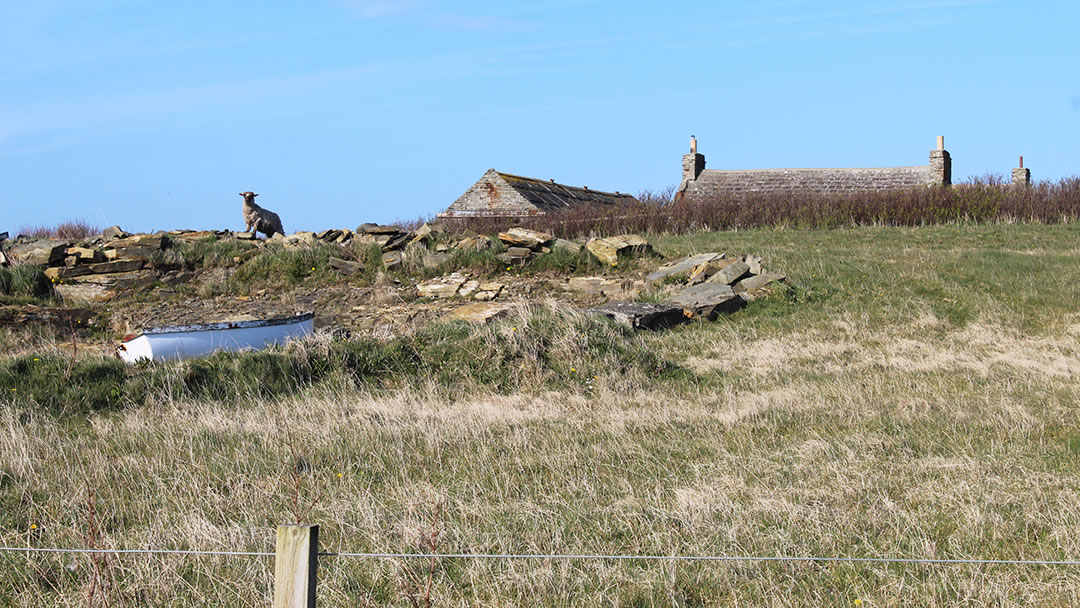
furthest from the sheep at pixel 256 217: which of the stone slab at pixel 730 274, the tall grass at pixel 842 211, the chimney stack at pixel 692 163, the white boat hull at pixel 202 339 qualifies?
the chimney stack at pixel 692 163

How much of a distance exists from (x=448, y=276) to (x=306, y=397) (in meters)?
7.83

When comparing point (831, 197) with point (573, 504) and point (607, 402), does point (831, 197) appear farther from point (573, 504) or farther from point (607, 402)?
point (573, 504)

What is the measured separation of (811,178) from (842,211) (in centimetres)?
1304

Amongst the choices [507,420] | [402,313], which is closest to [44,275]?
[402,313]

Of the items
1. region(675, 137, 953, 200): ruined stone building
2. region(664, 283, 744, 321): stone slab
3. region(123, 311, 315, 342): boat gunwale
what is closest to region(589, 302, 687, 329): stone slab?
region(664, 283, 744, 321): stone slab

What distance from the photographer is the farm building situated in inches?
1226

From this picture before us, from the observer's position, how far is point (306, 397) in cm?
983

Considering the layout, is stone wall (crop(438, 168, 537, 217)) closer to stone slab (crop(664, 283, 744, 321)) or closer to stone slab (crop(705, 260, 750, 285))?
stone slab (crop(705, 260, 750, 285))

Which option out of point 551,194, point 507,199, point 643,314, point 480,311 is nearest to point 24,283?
point 480,311

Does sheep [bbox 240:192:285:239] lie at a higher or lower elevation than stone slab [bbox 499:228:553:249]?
higher

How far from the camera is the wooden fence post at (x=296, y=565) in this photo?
326 centimetres

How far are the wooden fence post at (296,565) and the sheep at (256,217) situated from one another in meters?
20.5

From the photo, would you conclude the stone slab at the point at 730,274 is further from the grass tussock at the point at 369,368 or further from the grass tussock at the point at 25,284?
the grass tussock at the point at 25,284

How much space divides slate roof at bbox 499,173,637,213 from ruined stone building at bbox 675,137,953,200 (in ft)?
11.3
